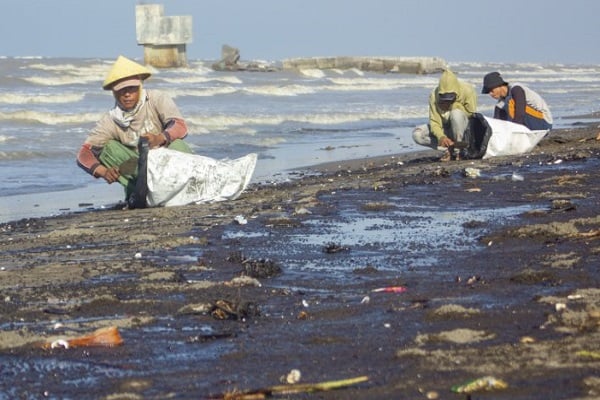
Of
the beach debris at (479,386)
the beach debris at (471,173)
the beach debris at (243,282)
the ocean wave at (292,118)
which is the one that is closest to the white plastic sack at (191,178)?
the beach debris at (471,173)

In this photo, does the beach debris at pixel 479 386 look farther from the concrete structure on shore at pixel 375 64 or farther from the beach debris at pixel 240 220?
the concrete structure on shore at pixel 375 64

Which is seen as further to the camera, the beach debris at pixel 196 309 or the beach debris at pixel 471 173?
the beach debris at pixel 471 173

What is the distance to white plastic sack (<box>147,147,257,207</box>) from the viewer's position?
29.7ft

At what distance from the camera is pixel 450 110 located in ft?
37.4

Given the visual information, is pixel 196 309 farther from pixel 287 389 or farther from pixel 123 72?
pixel 123 72

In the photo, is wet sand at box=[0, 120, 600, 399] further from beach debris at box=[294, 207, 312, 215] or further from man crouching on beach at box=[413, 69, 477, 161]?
man crouching on beach at box=[413, 69, 477, 161]

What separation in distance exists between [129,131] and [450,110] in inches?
140

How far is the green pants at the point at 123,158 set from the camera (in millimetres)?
9188

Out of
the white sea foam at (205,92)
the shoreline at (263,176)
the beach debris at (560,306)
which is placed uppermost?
the beach debris at (560,306)

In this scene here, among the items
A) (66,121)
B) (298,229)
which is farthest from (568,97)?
(298,229)

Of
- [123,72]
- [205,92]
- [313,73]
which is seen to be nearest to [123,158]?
[123,72]

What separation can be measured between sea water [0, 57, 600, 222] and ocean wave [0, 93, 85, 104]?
0.09 feet

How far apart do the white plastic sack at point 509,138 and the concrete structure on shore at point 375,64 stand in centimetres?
4405

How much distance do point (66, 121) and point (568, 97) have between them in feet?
54.9
